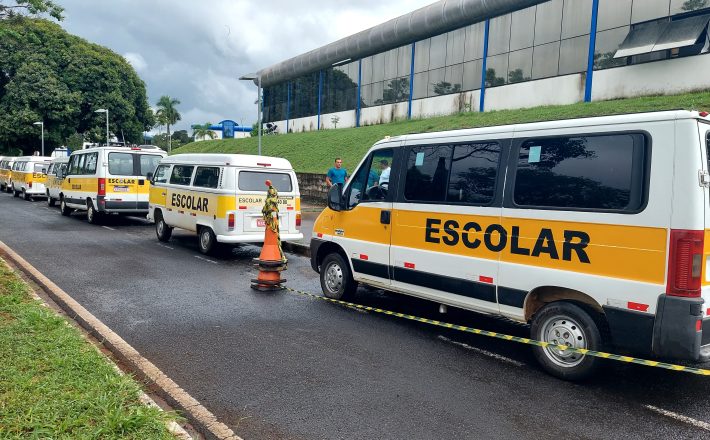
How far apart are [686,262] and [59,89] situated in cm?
4814

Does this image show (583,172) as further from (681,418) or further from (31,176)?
(31,176)

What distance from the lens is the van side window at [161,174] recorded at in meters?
13.2

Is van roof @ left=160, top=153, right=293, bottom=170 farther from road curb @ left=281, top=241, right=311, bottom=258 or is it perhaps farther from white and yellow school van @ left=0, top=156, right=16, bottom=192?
white and yellow school van @ left=0, top=156, right=16, bottom=192

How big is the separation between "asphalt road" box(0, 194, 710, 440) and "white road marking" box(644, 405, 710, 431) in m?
0.02

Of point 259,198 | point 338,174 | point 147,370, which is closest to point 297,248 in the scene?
point 259,198

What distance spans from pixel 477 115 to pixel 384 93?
14.0 metres

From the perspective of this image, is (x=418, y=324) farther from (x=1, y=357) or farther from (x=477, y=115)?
(x=477, y=115)

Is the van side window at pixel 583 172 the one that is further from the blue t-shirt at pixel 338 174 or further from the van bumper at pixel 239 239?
the blue t-shirt at pixel 338 174

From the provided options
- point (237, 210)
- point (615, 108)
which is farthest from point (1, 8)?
point (615, 108)

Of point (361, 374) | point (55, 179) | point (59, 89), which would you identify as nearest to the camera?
point (361, 374)

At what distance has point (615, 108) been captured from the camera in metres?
21.1

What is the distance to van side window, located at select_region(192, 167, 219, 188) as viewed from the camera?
36.6 ft

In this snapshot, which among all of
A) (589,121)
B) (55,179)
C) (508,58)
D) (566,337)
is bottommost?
(566,337)

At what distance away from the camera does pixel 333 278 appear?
7855mm
